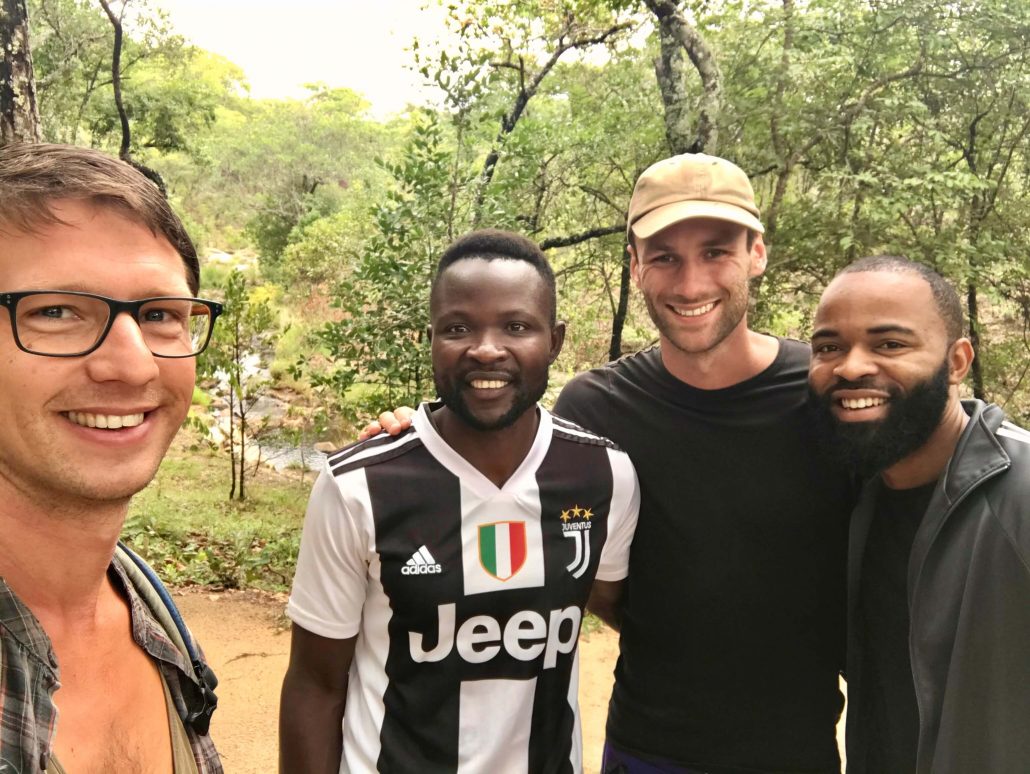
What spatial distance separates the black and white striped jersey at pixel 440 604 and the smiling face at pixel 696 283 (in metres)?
0.62

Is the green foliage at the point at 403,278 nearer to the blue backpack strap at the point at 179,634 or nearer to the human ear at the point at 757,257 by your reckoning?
the human ear at the point at 757,257

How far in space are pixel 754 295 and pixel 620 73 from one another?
129 inches

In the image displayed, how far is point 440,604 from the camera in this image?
1.75m

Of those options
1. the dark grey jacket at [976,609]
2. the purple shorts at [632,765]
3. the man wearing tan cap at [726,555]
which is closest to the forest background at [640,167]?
the man wearing tan cap at [726,555]

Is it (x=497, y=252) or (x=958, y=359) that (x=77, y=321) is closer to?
(x=497, y=252)

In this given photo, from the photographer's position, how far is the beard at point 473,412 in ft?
6.02

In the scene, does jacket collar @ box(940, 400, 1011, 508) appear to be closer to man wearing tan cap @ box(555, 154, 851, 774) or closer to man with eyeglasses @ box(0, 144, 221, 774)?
man wearing tan cap @ box(555, 154, 851, 774)

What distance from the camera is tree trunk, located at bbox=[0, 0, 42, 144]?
11.0ft

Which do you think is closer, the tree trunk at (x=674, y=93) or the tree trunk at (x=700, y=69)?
the tree trunk at (x=700, y=69)

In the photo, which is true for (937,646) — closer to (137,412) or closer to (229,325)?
(137,412)

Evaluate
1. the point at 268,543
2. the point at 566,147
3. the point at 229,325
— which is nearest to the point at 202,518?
the point at 268,543

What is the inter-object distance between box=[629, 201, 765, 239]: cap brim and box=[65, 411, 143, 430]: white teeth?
151 cm

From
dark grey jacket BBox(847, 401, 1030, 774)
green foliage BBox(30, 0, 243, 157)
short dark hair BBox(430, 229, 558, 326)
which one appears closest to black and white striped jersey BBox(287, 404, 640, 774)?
short dark hair BBox(430, 229, 558, 326)

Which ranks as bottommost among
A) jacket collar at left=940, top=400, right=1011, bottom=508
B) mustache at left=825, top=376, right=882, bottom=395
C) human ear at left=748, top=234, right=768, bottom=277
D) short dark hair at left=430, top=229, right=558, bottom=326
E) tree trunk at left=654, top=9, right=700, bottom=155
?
jacket collar at left=940, top=400, right=1011, bottom=508
